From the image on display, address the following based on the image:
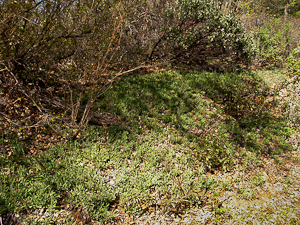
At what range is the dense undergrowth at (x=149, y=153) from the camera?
3.13 meters

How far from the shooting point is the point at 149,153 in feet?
14.3

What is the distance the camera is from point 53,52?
5109 mm

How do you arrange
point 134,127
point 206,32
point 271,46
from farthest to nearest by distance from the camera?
point 271,46 → point 206,32 → point 134,127

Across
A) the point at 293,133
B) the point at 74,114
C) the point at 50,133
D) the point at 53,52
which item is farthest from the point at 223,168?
the point at 53,52

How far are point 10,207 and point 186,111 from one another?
4.56 m

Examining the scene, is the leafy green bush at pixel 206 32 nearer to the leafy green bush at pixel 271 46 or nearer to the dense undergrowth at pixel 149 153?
the dense undergrowth at pixel 149 153

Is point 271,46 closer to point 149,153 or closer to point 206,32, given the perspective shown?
point 206,32

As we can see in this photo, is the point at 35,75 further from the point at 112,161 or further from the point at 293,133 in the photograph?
the point at 293,133

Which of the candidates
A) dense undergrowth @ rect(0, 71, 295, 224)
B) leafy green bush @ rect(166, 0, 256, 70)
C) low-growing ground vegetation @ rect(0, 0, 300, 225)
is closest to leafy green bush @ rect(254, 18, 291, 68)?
leafy green bush @ rect(166, 0, 256, 70)

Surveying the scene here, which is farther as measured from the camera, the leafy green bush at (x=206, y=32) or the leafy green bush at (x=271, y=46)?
the leafy green bush at (x=271, y=46)

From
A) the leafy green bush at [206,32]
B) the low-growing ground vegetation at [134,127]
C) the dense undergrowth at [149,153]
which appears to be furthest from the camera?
the leafy green bush at [206,32]

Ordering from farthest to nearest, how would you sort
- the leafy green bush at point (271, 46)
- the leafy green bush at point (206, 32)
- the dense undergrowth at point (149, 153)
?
the leafy green bush at point (271, 46), the leafy green bush at point (206, 32), the dense undergrowth at point (149, 153)

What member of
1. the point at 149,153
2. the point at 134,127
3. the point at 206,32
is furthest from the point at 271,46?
the point at 149,153

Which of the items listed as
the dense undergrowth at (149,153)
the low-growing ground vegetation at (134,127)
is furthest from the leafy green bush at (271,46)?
the dense undergrowth at (149,153)
